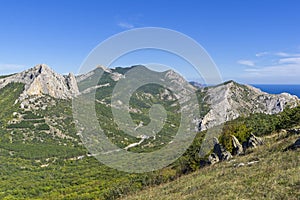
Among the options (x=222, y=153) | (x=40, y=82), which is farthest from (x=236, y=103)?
(x=222, y=153)

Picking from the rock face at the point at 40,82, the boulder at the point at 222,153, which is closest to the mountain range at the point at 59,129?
the rock face at the point at 40,82

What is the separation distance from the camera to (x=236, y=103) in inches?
7111

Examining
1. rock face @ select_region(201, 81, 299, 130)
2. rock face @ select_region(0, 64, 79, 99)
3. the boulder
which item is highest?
rock face @ select_region(0, 64, 79, 99)

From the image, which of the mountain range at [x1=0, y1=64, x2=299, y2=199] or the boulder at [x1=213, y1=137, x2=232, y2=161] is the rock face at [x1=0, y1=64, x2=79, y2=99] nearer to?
the mountain range at [x1=0, y1=64, x2=299, y2=199]

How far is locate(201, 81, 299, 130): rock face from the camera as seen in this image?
524ft

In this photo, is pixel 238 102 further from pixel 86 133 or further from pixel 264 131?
pixel 264 131

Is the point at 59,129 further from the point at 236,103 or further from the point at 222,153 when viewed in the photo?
the point at 222,153

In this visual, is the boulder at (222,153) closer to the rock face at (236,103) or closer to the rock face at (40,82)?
the rock face at (236,103)

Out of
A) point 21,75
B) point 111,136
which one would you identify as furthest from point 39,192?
point 21,75

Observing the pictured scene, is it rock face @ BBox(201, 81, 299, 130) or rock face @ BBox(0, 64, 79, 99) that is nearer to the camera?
rock face @ BBox(201, 81, 299, 130)

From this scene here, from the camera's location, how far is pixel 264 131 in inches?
1871

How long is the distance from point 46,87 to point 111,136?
66.5m

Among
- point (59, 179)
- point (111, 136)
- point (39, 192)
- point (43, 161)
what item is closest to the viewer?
point (39, 192)

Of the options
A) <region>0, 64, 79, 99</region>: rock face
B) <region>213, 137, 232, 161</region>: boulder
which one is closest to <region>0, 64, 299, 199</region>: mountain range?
<region>0, 64, 79, 99</region>: rock face
